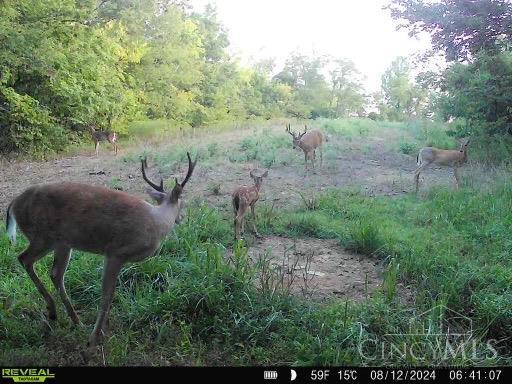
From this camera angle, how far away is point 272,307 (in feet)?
14.5

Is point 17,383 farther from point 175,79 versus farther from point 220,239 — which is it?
point 175,79

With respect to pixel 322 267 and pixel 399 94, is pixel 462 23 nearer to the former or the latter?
pixel 322 267

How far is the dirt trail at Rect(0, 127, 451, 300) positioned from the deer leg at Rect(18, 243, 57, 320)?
2319 millimetres

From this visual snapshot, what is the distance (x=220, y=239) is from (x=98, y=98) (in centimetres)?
1246

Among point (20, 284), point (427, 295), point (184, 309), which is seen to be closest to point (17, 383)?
point (184, 309)

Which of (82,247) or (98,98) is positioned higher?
(98,98)

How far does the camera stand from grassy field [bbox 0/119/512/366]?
153 inches

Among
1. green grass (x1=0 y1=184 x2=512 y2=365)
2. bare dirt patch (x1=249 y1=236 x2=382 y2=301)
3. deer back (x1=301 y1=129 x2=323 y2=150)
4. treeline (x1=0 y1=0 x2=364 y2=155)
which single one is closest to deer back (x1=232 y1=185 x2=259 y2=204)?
bare dirt patch (x1=249 y1=236 x2=382 y2=301)

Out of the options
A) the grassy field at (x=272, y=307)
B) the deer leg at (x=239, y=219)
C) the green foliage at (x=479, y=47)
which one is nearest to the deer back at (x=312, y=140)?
the green foliage at (x=479, y=47)

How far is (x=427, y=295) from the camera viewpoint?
4.97 meters

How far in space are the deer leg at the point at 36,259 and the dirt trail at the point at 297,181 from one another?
7.61 feet

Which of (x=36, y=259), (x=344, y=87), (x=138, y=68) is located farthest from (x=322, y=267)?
(x=344, y=87)

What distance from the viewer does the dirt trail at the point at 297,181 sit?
581 centimetres

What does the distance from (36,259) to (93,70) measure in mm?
14422
